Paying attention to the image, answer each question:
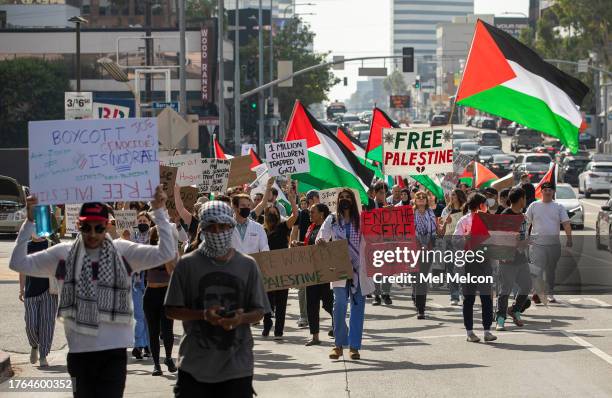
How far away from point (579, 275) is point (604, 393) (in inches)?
319

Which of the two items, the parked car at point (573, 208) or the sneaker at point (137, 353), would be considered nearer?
the sneaker at point (137, 353)

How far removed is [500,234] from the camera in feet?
50.7

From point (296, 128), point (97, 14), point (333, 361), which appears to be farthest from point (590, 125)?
point (333, 361)

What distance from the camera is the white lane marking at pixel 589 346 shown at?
1249 cm

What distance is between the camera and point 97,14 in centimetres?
9481

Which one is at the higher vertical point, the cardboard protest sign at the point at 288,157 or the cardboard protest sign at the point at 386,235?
the cardboard protest sign at the point at 288,157

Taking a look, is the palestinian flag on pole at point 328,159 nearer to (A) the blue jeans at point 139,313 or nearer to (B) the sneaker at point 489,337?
(B) the sneaker at point 489,337

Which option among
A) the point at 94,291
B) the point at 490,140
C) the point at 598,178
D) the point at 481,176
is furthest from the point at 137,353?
the point at 490,140

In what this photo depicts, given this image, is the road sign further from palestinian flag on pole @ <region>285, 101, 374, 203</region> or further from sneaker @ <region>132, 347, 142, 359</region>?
sneaker @ <region>132, 347, 142, 359</region>

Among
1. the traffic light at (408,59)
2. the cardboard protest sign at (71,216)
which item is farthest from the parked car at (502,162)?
the cardboard protest sign at (71,216)

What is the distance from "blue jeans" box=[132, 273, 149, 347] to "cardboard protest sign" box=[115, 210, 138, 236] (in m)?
0.94

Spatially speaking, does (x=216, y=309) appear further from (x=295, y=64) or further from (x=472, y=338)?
(x=295, y=64)

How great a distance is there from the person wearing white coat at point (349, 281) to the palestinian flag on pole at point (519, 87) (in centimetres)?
302

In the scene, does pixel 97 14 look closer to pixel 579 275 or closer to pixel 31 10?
pixel 31 10
